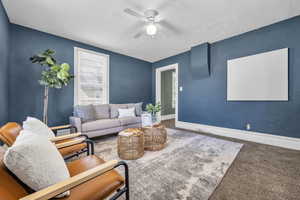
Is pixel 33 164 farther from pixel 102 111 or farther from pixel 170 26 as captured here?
pixel 170 26

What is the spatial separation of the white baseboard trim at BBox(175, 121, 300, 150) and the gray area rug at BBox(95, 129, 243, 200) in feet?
1.81

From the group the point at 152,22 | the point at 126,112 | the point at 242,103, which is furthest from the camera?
the point at 126,112

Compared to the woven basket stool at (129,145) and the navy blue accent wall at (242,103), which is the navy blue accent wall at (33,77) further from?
the navy blue accent wall at (242,103)

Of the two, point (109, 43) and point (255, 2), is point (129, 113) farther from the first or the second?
point (255, 2)

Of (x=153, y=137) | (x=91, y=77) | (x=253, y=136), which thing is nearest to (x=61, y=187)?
(x=153, y=137)

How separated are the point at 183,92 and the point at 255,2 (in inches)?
108

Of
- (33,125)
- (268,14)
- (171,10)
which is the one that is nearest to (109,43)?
(171,10)

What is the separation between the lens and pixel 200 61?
3.67 metres

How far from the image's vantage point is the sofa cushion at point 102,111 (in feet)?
11.0

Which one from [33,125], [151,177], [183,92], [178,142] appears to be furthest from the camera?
[183,92]

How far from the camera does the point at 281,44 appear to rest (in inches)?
99.3

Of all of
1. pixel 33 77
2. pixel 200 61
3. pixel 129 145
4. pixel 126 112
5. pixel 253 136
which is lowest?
pixel 253 136

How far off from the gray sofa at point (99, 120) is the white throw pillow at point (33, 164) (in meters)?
2.09

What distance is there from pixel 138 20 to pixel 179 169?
2.89 metres
